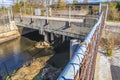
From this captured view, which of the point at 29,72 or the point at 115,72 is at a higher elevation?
the point at 115,72

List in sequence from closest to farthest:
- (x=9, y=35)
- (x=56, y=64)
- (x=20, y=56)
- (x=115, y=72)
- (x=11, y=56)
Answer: (x=115, y=72) < (x=56, y=64) < (x=20, y=56) < (x=11, y=56) < (x=9, y=35)

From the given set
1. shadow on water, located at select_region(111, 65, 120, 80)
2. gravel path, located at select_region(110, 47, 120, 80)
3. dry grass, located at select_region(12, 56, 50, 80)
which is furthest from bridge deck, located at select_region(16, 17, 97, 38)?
shadow on water, located at select_region(111, 65, 120, 80)

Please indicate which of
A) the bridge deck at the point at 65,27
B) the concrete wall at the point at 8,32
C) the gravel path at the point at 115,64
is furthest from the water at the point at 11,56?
the gravel path at the point at 115,64

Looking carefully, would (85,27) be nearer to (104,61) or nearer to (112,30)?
(112,30)

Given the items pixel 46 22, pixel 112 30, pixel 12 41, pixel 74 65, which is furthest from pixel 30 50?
pixel 74 65

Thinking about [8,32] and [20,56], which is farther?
[8,32]

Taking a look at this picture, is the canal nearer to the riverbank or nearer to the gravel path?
the riverbank

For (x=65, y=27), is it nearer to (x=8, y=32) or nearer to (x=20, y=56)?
(x=20, y=56)

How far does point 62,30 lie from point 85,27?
235 centimetres

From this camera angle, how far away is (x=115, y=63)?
4.95 m

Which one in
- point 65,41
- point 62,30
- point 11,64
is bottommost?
point 11,64

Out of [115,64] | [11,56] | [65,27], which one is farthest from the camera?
[11,56]

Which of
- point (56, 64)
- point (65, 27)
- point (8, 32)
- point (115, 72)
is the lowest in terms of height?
point (56, 64)

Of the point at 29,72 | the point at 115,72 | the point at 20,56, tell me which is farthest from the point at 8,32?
the point at 115,72
